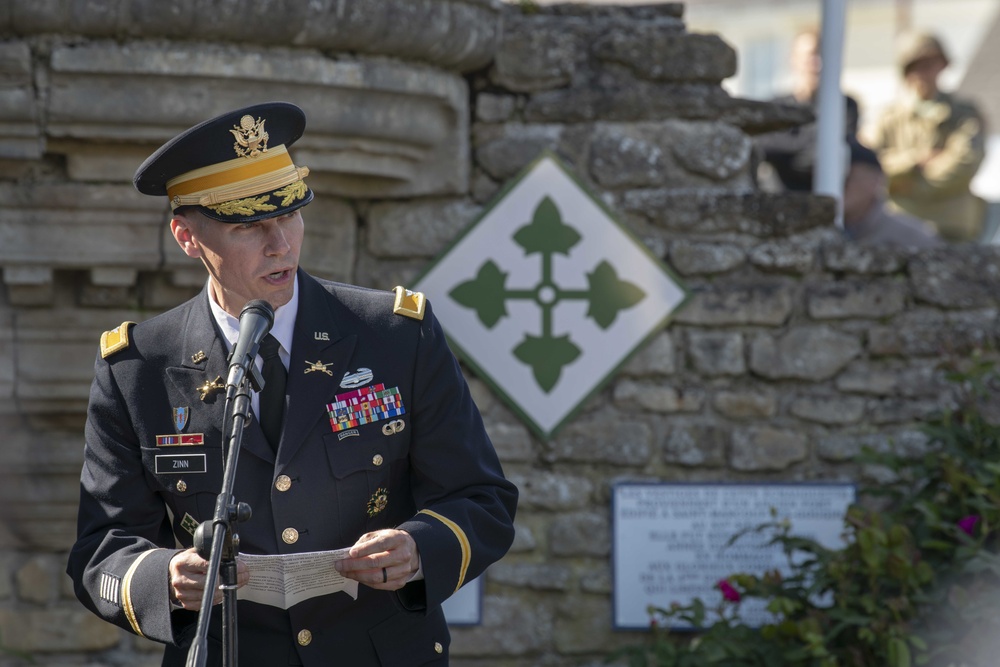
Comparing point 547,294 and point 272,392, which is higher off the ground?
point 547,294

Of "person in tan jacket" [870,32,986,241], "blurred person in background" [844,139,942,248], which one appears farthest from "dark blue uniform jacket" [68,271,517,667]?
"person in tan jacket" [870,32,986,241]

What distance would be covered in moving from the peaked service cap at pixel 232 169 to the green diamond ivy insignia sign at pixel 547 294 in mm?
1860

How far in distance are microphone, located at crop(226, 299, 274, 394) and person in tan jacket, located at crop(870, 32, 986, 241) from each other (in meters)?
5.71

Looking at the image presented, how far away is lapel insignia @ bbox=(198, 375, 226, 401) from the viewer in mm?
2662

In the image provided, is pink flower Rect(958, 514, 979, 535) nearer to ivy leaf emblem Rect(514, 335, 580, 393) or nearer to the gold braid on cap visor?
ivy leaf emblem Rect(514, 335, 580, 393)

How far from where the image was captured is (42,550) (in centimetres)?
454

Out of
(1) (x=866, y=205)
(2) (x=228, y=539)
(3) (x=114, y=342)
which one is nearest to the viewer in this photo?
(2) (x=228, y=539)

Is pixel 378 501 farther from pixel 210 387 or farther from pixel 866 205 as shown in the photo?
pixel 866 205

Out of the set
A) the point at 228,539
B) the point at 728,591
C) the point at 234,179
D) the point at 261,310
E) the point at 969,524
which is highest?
the point at 234,179

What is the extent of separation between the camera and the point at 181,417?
2688mm

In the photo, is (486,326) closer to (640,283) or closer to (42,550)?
(640,283)

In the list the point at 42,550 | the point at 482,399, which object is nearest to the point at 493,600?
the point at 482,399

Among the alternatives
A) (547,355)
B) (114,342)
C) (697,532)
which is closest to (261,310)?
(114,342)

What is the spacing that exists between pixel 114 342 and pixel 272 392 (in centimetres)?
36
